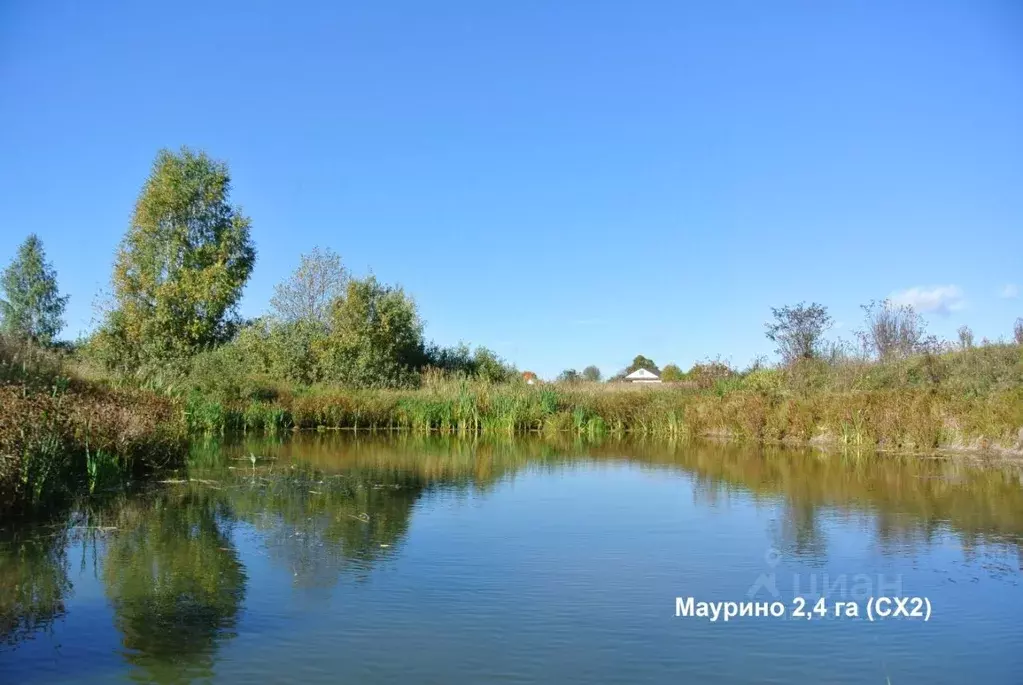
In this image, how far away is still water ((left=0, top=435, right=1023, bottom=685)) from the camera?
186 inches

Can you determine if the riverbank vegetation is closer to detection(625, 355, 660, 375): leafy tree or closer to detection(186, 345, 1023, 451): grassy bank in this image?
detection(186, 345, 1023, 451): grassy bank

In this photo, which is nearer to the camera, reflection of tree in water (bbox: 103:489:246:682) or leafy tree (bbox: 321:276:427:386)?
reflection of tree in water (bbox: 103:489:246:682)

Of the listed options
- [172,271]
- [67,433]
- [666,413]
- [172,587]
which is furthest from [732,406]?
[172,271]

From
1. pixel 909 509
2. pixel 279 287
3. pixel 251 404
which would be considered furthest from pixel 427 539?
pixel 279 287

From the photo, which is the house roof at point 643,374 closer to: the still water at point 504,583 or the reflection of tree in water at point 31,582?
the still water at point 504,583

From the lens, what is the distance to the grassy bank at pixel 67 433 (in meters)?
8.20

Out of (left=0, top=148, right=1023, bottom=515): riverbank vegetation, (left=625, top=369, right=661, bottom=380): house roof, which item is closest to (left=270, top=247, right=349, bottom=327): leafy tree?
(left=0, top=148, right=1023, bottom=515): riverbank vegetation

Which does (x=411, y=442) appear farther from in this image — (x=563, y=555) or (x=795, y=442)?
(x=563, y=555)

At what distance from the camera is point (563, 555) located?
750cm

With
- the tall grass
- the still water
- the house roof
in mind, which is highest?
the house roof

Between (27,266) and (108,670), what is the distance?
45853 millimetres

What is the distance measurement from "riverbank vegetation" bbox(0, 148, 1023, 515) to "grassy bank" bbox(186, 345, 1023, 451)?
0.05 metres

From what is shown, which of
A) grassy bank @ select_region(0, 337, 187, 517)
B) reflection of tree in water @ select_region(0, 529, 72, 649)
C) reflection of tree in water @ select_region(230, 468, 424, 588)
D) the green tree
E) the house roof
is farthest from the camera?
the house roof

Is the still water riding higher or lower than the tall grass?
lower
